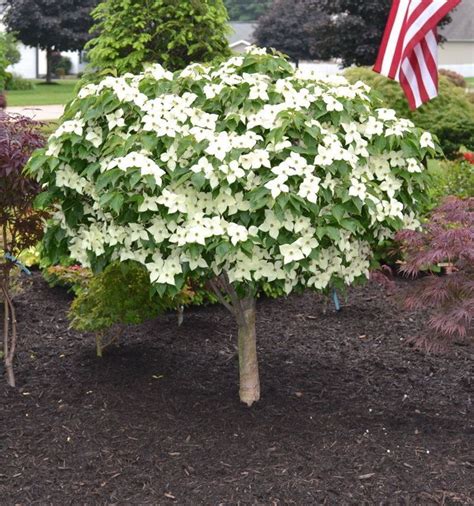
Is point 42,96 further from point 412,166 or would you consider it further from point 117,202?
point 117,202

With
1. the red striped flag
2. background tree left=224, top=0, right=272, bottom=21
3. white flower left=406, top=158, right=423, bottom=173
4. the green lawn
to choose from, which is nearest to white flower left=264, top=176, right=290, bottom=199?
white flower left=406, top=158, right=423, bottom=173

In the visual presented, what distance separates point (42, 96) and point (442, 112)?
25577 millimetres

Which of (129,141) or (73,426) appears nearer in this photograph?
(129,141)

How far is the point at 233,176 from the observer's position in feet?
12.9

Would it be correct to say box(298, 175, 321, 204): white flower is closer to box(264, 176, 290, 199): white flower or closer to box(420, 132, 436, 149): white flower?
box(264, 176, 290, 199): white flower

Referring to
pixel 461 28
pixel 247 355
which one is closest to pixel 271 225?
pixel 247 355

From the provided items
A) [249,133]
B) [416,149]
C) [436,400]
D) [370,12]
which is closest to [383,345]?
[436,400]

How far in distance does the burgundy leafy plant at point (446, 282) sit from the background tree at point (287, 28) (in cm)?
4643

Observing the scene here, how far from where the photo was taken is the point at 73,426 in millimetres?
4691

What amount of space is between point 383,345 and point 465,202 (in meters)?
1.49

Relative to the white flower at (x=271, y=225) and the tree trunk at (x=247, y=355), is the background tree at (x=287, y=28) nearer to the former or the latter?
the tree trunk at (x=247, y=355)

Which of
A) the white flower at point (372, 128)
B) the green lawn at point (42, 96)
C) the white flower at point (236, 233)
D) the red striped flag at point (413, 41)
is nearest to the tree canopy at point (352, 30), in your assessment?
the green lawn at point (42, 96)

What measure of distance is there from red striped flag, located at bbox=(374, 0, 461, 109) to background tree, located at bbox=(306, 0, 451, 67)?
62.7 feet

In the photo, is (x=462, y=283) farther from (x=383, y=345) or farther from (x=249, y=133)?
(x=383, y=345)
